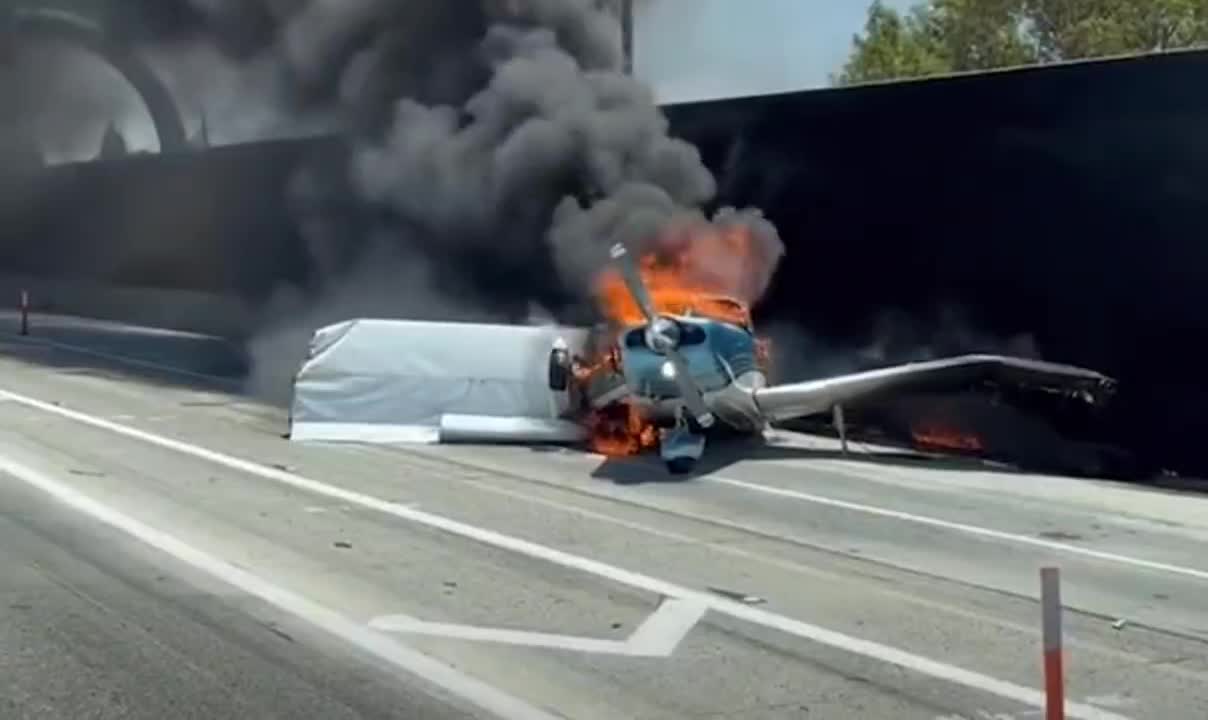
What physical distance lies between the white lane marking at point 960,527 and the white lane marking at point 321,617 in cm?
487

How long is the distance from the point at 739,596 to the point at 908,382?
6907mm

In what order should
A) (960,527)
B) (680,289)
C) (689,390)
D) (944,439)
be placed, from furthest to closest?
(680,289) → (944,439) → (689,390) → (960,527)

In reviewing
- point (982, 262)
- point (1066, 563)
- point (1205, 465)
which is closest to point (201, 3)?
point (982, 262)

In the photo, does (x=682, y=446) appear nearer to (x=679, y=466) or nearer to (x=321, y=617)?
(x=679, y=466)

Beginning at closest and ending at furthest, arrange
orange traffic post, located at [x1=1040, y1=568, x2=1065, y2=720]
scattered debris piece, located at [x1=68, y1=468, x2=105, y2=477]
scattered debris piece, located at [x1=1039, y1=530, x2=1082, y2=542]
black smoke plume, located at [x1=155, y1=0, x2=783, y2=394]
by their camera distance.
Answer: orange traffic post, located at [x1=1040, y1=568, x2=1065, y2=720], scattered debris piece, located at [x1=1039, y1=530, x2=1082, y2=542], scattered debris piece, located at [x1=68, y1=468, x2=105, y2=477], black smoke plume, located at [x1=155, y1=0, x2=783, y2=394]

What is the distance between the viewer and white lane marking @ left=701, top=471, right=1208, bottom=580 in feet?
36.4

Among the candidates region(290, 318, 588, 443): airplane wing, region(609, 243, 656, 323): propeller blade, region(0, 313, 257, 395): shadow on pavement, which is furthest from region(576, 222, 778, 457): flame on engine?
region(0, 313, 257, 395): shadow on pavement

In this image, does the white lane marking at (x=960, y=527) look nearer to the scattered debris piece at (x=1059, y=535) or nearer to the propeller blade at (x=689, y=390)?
the scattered debris piece at (x=1059, y=535)

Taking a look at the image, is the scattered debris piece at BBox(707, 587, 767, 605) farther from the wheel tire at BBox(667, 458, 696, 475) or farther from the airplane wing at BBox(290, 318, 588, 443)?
the airplane wing at BBox(290, 318, 588, 443)

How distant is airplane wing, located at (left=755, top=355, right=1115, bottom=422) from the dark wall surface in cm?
73

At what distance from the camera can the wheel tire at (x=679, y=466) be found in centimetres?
1536

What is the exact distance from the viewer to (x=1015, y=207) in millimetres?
17438

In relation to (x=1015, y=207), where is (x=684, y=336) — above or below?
below

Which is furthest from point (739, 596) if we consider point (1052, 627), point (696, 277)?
point (696, 277)
